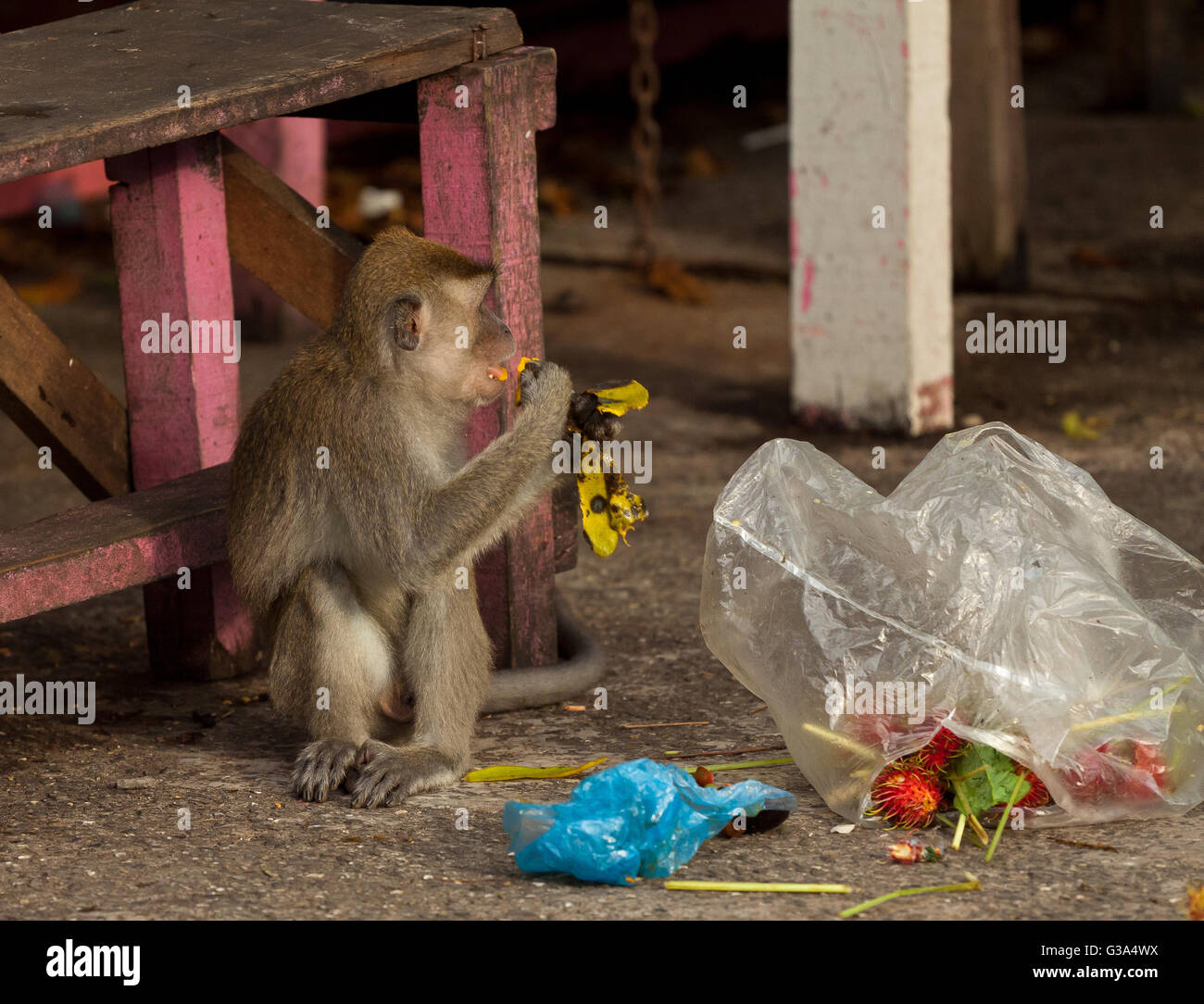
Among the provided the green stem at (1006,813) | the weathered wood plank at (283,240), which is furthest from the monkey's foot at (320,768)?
the green stem at (1006,813)

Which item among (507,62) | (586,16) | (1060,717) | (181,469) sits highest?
(586,16)

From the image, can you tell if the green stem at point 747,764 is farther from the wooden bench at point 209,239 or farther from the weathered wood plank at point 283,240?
the weathered wood plank at point 283,240

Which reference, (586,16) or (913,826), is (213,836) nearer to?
(913,826)

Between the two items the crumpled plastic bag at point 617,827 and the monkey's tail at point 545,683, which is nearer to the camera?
the crumpled plastic bag at point 617,827

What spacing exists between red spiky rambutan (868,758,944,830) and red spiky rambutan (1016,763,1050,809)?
14cm

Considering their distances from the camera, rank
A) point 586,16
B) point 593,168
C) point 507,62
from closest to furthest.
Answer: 1. point 507,62
2. point 593,168
3. point 586,16

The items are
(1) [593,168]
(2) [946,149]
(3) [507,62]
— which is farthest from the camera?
(1) [593,168]

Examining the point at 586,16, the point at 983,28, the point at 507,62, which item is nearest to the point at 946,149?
the point at 983,28

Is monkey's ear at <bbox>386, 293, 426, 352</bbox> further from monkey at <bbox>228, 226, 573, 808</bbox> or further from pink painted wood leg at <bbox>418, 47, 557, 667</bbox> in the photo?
pink painted wood leg at <bbox>418, 47, 557, 667</bbox>

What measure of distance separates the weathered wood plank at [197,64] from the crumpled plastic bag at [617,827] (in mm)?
1395

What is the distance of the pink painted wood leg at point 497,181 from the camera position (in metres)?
3.84

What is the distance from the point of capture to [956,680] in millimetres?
3184

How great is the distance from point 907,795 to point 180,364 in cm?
189

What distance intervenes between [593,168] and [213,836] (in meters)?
6.72
